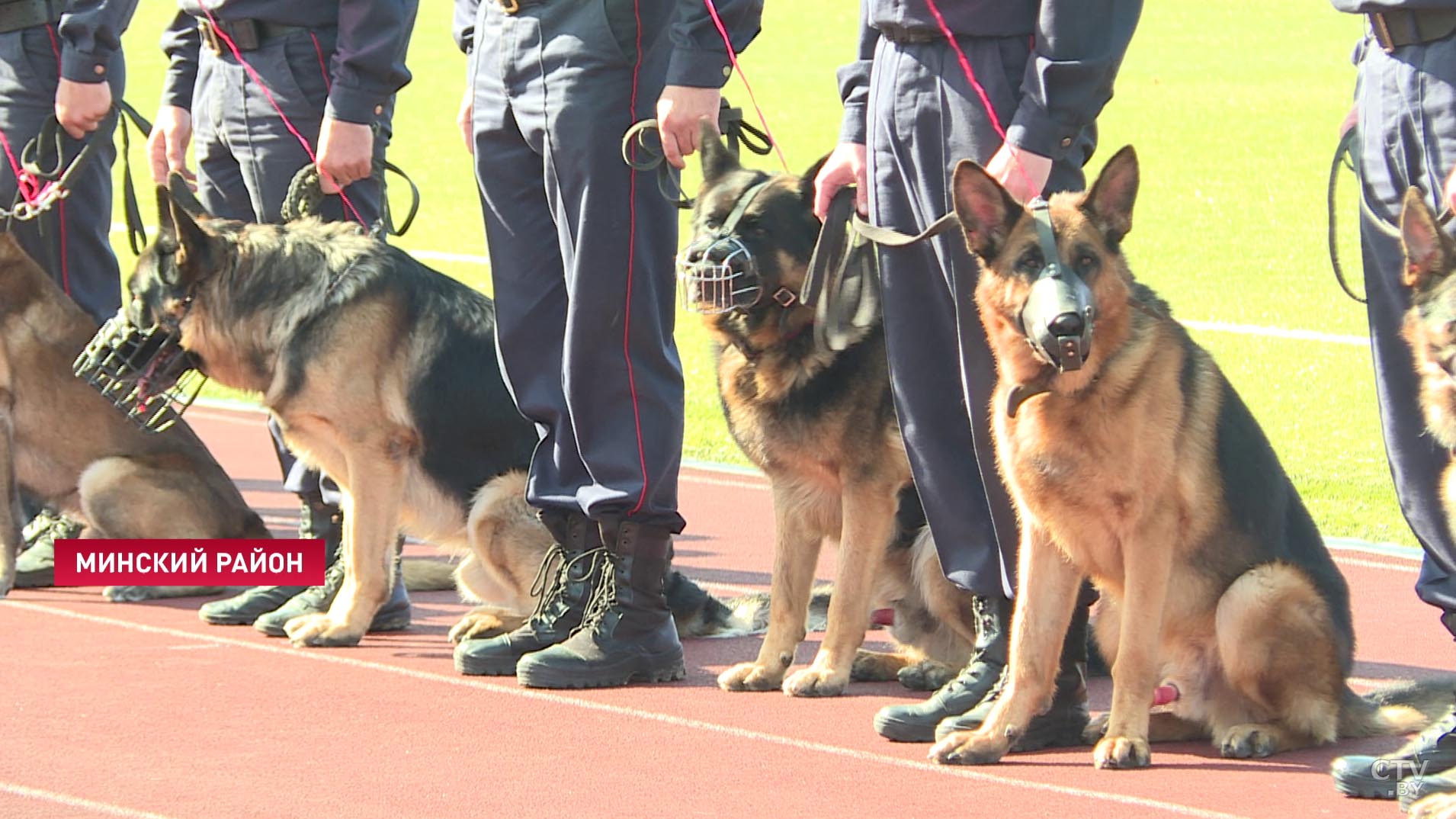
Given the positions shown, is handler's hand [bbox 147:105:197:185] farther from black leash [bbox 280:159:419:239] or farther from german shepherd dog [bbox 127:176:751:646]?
german shepherd dog [bbox 127:176:751:646]

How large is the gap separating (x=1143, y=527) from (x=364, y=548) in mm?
2594

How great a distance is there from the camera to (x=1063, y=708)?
15.3ft

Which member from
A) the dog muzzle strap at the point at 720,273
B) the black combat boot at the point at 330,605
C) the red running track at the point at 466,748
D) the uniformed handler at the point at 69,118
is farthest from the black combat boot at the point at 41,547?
the dog muzzle strap at the point at 720,273

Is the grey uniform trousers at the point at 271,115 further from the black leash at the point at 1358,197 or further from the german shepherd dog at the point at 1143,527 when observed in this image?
the black leash at the point at 1358,197

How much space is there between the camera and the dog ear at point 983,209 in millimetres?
4129

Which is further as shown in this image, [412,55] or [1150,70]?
[412,55]

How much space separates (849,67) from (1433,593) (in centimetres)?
210

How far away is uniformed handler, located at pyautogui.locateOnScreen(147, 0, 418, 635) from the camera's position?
5.90 metres

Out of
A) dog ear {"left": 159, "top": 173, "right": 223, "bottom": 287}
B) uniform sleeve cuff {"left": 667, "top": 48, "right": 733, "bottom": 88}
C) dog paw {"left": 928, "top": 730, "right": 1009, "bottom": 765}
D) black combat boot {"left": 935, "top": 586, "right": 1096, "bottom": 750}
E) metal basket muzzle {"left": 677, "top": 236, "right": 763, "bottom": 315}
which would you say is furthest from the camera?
dog ear {"left": 159, "top": 173, "right": 223, "bottom": 287}

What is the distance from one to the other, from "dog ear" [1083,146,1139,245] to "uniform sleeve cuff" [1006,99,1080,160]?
0.18 metres

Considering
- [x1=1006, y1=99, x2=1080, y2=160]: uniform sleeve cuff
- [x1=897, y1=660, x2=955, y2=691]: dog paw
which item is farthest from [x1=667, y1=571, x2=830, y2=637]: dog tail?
[x1=1006, y1=99, x2=1080, y2=160]: uniform sleeve cuff

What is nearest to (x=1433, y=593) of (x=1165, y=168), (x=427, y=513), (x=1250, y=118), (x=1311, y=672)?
(x=1311, y=672)

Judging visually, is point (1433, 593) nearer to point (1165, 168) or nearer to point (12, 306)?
point (12, 306)

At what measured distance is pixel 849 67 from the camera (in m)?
5.16
